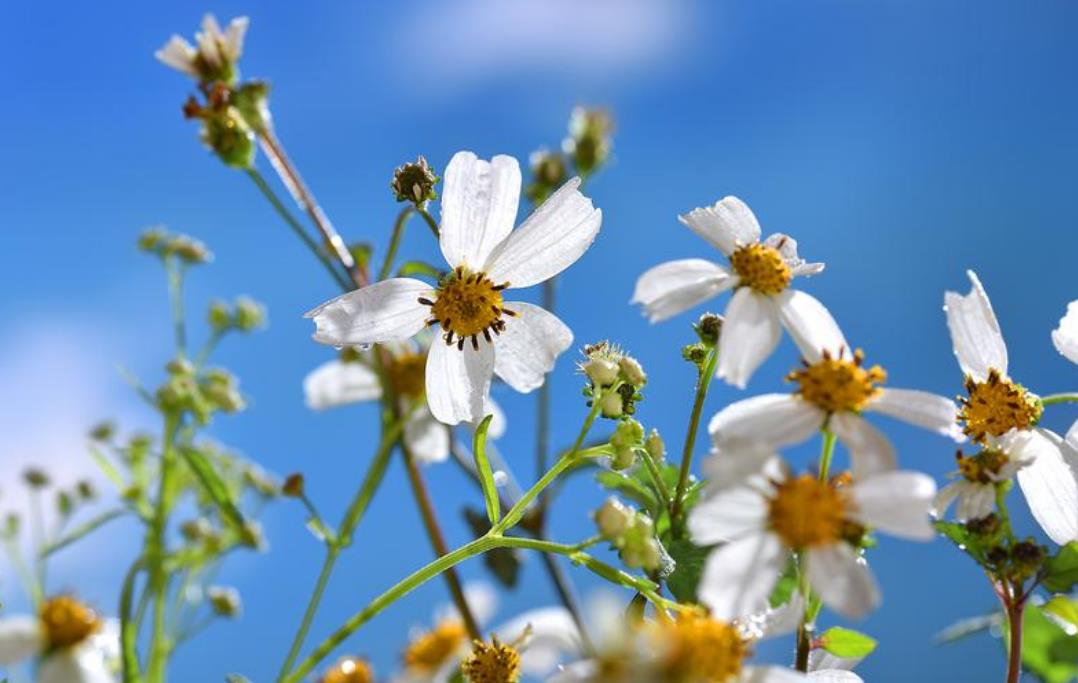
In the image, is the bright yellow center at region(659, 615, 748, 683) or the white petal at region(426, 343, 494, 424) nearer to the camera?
the bright yellow center at region(659, 615, 748, 683)

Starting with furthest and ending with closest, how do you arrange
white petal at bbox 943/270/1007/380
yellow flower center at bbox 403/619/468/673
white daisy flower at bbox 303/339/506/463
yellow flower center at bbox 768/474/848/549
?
white daisy flower at bbox 303/339/506/463
yellow flower center at bbox 403/619/468/673
white petal at bbox 943/270/1007/380
yellow flower center at bbox 768/474/848/549

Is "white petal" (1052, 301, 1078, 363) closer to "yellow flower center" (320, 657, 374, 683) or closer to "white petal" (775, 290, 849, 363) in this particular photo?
"white petal" (775, 290, 849, 363)

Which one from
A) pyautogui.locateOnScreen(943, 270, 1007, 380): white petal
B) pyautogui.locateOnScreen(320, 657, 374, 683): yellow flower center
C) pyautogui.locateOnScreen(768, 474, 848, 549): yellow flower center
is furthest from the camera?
pyautogui.locateOnScreen(320, 657, 374, 683): yellow flower center

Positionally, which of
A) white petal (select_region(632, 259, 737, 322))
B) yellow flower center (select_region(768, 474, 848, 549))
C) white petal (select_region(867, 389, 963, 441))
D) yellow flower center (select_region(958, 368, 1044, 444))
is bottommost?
yellow flower center (select_region(768, 474, 848, 549))

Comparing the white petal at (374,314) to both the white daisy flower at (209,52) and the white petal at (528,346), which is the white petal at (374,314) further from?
the white daisy flower at (209,52)

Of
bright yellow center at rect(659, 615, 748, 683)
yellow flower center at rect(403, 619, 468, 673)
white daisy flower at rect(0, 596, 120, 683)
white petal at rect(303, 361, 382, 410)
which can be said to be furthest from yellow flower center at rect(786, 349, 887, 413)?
white petal at rect(303, 361, 382, 410)

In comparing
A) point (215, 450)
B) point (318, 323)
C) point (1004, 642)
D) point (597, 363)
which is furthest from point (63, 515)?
point (1004, 642)

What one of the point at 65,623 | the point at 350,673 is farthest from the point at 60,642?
the point at 350,673
